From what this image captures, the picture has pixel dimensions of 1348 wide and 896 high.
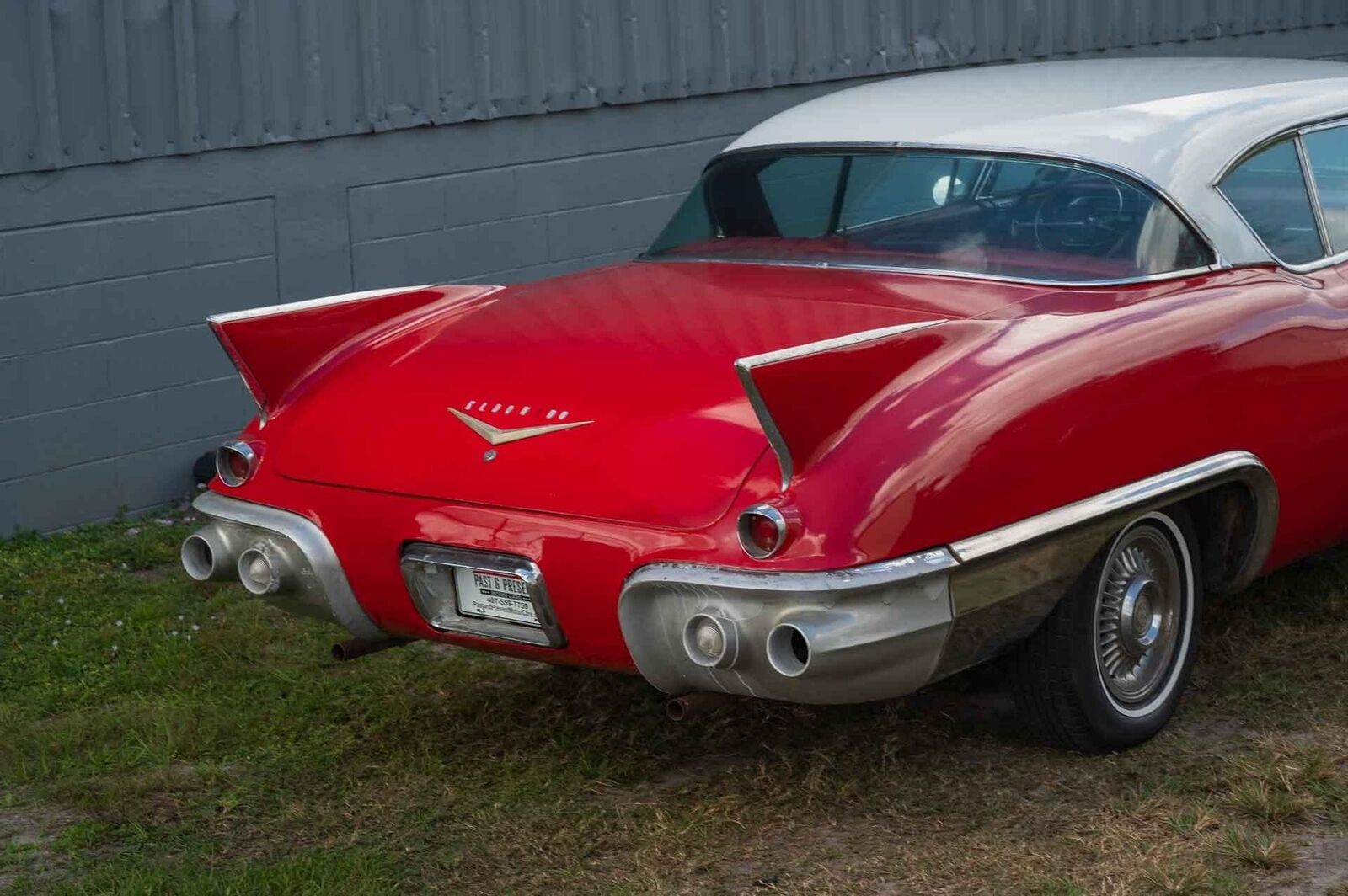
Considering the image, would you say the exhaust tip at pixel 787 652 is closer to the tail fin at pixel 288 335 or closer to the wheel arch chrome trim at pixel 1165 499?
the wheel arch chrome trim at pixel 1165 499

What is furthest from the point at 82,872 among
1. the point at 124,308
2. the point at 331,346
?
the point at 124,308

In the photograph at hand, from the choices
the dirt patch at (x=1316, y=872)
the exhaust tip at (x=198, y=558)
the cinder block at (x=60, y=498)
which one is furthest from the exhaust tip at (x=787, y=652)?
the cinder block at (x=60, y=498)

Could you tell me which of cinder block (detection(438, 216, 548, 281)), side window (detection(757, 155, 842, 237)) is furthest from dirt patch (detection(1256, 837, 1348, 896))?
cinder block (detection(438, 216, 548, 281))

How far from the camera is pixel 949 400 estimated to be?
3.65 metres

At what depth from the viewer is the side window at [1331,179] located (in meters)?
4.94

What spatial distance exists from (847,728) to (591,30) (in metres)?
4.61

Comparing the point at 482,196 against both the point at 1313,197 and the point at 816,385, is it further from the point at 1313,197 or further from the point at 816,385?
the point at 816,385

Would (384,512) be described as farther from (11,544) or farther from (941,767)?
(11,544)

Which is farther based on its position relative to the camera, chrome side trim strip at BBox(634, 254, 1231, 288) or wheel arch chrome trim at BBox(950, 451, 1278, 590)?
chrome side trim strip at BBox(634, 254, 1231, 288)

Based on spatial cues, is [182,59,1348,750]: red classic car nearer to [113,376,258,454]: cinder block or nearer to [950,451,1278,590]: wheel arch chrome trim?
[950,451,1278,590]: wheel arch chrome trim

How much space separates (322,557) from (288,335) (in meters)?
0.67

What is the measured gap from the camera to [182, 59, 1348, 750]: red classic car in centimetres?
357

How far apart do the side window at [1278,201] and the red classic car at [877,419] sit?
0.03ft

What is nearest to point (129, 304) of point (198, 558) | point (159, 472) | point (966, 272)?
point (159, 472)
